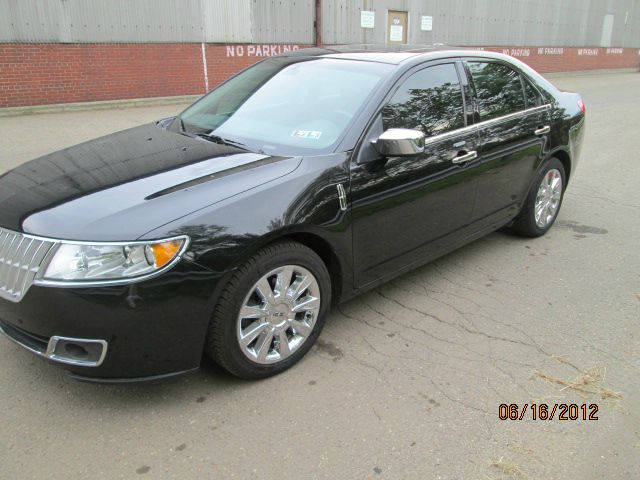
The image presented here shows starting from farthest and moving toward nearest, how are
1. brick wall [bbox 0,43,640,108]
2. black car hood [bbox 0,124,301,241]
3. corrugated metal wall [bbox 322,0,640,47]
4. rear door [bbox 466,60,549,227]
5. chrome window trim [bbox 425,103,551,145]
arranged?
1. corrugated metal wall [bbox 322,0,640,47]
2. brick wall [bbox 0,43,640,108]
3. rear door [bbox 466,60,549,227]
4. chrome window trim [bbox 425,103,551,145]
5. black car hood [bbox 0,124,301,241]

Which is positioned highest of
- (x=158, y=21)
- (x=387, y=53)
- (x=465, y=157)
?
(x=158, y=21)

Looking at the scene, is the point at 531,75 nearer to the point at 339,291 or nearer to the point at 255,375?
the point at 339,291

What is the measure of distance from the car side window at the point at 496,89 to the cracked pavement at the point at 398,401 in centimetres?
129

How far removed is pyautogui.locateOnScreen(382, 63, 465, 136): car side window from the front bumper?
164cm

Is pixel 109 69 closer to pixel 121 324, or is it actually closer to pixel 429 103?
pixel 429 103

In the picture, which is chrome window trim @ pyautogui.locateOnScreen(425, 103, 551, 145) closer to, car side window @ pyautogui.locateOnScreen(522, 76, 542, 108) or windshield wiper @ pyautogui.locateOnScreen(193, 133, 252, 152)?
car side window @ pyautogui.locateOnScreen(522, 76, 542, 108)

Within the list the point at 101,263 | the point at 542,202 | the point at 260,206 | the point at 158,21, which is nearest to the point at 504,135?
the point at 542,202

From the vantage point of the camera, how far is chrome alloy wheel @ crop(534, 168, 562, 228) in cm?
490

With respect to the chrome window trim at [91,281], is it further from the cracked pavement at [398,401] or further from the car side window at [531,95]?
the car side window at [531,95]

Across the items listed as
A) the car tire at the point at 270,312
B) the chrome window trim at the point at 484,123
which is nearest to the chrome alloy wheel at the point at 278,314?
the car tire at the point at 270,312

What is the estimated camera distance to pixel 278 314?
2869 millimetres

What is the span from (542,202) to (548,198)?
4.5 inches
